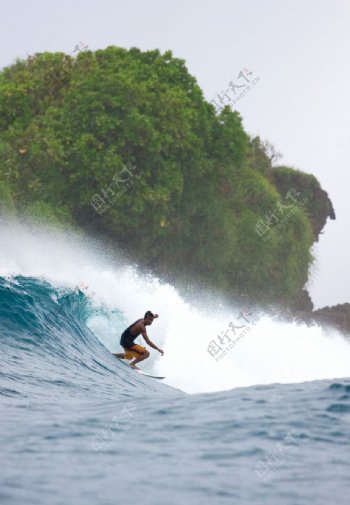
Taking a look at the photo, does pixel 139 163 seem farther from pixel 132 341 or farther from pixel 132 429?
pixel 132 429

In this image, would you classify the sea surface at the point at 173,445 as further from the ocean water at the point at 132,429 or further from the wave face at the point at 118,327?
the wave face at the point at 118,327

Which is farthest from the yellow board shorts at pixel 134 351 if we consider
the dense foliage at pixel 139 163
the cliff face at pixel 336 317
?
the cliff face at pixel 336 317

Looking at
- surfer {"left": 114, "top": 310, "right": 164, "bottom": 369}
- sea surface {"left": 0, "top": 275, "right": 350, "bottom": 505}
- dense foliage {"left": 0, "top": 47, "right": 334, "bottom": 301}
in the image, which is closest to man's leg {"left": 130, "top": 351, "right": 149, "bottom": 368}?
surfer {"left": 114, "top": 310, "right": 164, "bottom": 369}

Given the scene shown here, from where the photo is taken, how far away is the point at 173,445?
36.6 ft

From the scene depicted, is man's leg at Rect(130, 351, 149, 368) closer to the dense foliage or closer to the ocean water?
the ocean water

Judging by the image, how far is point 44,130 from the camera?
4784 cm

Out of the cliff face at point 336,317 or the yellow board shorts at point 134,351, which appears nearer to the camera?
the yellow board shorts at point 134,351

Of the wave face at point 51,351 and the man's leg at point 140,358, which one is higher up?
the man's leg at point 140,358

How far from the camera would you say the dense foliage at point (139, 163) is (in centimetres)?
4681

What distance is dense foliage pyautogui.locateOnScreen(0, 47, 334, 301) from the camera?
4681cm

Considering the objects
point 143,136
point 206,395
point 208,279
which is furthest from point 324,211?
point 206,395

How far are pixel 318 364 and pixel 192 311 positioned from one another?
8319 mm

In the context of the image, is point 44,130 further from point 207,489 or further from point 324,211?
point 207,489

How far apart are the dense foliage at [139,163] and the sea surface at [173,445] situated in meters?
29.6
